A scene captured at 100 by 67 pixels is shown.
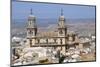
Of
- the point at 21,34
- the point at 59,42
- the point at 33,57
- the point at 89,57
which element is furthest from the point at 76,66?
the point at 21,34

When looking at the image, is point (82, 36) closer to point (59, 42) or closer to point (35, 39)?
point (59, 42)

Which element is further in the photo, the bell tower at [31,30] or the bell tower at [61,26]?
the bell tower at [61,26]

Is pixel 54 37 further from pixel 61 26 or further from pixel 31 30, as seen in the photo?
pixel 31 30

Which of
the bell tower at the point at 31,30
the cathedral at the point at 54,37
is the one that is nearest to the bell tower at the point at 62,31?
the cathedral at the point at 54,37

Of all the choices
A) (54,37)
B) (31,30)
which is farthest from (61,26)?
(31,30)

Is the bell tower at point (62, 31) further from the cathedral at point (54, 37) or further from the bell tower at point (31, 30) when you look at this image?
the bell tower at point (31, 30)

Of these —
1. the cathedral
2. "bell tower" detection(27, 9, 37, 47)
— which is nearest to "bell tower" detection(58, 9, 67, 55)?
the cathedral

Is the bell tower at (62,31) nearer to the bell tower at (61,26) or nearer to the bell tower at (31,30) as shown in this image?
the bell tower at (61,26)

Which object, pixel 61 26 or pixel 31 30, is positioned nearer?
pixel 31 30
